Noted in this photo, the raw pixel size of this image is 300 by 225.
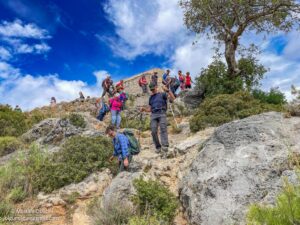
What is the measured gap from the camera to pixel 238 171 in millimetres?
6484

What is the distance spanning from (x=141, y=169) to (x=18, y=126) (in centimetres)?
1104

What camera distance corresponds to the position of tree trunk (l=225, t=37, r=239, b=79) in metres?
20.1

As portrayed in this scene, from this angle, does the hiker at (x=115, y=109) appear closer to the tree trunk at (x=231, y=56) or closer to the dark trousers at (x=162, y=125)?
the dark trousers at (x=162, y=125)

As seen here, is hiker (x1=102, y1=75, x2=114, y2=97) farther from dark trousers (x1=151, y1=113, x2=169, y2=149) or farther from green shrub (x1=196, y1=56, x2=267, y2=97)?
dark trousers (x1=151, y1=113, x2=169, y2=149)

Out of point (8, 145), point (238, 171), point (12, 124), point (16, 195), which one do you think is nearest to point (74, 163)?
point (16, 195)

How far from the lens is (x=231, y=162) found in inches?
268

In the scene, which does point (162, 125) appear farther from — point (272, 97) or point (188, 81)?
point (188, 81)

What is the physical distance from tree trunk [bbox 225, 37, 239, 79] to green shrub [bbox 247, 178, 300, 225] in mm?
17268

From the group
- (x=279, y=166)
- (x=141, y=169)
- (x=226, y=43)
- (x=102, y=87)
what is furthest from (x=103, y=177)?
(x=226, y=43)

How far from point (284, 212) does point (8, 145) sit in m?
13.0

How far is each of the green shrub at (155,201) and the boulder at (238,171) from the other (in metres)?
0.33

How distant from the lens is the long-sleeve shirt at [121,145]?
29.4 feet

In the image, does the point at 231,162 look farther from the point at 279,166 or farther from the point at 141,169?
the point at 141,169

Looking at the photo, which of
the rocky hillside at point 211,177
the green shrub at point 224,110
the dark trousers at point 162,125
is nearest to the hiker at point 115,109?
the green shrub at point 224,110
